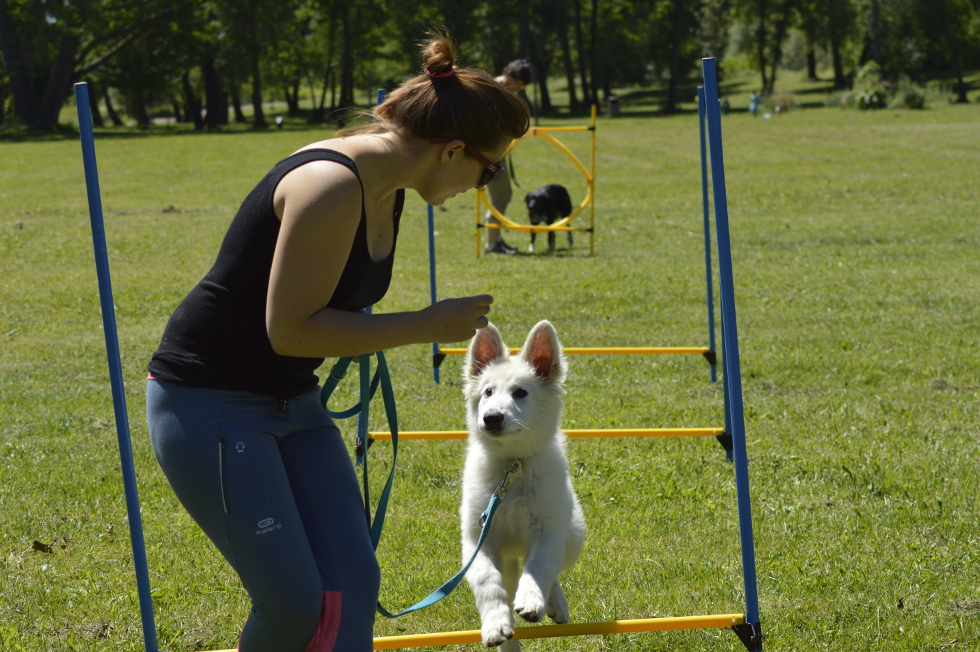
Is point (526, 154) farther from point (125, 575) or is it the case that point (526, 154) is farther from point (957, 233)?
point (125, 575)

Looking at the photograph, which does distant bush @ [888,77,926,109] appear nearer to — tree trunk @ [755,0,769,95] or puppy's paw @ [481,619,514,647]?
tree trunk @ [755,0,769,95]

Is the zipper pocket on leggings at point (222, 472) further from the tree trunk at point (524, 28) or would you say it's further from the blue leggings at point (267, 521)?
the tree trunk at point (524, 28)

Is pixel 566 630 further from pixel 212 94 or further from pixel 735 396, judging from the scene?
pixel 212 94

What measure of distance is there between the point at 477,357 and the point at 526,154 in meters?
26.2

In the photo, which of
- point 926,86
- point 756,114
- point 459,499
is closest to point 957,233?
point 459,499

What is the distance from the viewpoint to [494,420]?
370 cm

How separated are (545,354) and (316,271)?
1.75 meters

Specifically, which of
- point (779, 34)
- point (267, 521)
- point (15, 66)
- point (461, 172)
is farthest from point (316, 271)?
point (779, 34)

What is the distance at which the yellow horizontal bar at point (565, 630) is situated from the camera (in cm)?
329

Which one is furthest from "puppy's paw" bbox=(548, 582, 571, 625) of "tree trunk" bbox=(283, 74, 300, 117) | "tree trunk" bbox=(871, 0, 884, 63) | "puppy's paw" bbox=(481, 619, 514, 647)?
"tree trunk" bbox=(283, 74, 300, 117)

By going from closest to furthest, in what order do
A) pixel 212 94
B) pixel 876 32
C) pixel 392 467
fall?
pixel 392 467
pixel 876 32
pixel 212 94

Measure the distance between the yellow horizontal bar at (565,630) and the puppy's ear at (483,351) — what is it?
121cm

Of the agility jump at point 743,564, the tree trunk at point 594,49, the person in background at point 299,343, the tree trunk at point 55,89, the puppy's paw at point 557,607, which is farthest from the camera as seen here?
the tree trunk at point 594,49

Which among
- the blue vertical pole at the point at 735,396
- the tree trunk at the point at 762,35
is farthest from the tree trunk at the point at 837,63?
the blue vertical pole at the point at 735,396
